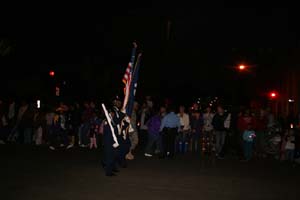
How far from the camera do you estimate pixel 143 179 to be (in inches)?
414

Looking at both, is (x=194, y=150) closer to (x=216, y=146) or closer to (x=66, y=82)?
(x=216, y=146)

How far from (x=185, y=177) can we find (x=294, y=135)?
228 inches

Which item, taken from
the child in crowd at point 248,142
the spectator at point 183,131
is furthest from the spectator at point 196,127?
the child in crowd at point 248,142

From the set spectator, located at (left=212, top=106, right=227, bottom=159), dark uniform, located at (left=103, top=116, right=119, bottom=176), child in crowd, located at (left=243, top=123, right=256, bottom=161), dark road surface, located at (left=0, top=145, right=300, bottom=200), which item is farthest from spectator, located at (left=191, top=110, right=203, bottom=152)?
dark uniform, located at (left=103, top=116, right=119, bottom=176)

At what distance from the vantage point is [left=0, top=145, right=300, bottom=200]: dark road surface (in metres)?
8.77

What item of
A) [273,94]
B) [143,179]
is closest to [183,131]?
[143,179]

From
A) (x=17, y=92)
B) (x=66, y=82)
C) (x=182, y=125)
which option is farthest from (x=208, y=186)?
(x=66, y=82)

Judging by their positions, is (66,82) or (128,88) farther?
(66,82)

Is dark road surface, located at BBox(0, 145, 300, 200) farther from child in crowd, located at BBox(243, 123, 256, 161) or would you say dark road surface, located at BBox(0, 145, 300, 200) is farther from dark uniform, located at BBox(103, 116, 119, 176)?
child in crowd, located at BBox(243, 123, 256, 161)

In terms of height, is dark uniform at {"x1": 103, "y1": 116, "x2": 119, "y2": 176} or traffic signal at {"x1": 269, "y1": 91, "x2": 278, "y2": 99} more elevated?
traffic signal at {"x1": 269, "y1": 91, "x2": 278, "y2": 99}

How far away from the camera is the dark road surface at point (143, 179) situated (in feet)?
28.8

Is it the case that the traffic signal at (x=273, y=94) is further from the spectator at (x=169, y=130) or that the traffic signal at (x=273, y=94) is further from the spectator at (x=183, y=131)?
the spectator at (x=169, y=130)

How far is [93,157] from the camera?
1464 centimetres

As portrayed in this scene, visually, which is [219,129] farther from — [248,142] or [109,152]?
[109,152]
